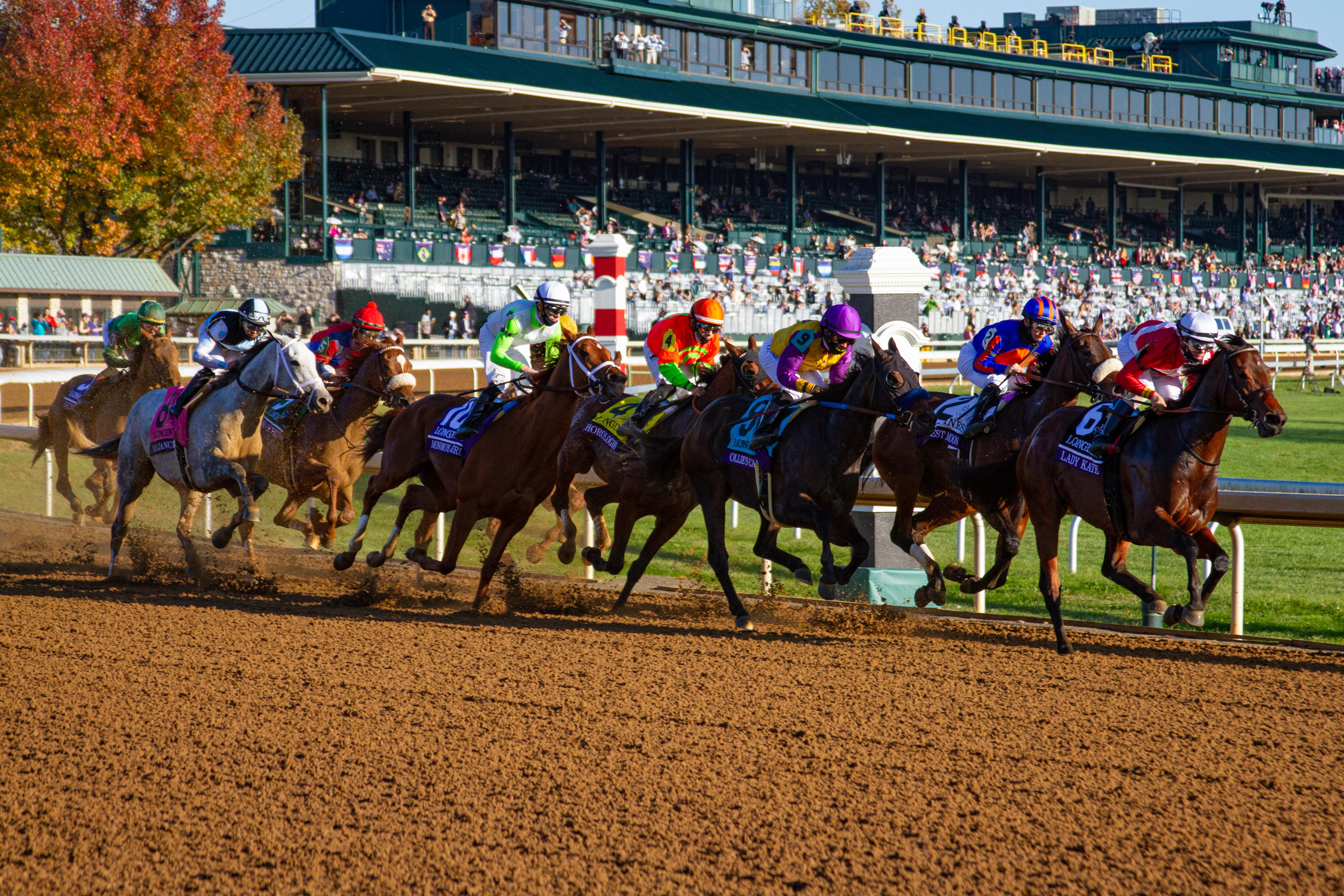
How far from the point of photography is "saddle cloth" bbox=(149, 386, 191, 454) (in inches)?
305

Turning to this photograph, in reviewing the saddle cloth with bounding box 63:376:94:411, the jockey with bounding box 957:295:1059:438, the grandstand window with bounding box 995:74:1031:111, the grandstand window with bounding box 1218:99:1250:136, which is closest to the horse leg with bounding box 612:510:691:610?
the jockey with bounding box 957:295:1059:438

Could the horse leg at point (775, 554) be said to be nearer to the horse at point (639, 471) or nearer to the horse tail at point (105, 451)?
the horse at point (639, 471)

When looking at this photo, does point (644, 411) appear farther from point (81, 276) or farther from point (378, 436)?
point (81, 276)

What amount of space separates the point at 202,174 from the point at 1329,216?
46395mm

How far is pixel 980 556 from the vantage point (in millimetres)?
7098

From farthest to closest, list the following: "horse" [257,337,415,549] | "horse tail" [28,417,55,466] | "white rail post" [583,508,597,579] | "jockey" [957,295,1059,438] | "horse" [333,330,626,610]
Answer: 1. "horse tail" [28,417,55,466]
2. "horse" [257,337,415,549]
3. "white rail post" [583,508,597,579]
4. "horse" [333,330,626,610]
5. "jockey" [957,295,1059,438]

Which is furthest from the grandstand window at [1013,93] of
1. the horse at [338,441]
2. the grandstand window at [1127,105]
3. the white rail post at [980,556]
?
the white rail post at [980,556]

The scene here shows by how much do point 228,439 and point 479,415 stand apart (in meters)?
1.46

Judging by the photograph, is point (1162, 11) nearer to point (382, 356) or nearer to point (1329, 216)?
point (1329, 216)

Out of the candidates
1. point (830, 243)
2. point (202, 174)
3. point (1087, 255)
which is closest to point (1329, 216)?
point (1087, 255)

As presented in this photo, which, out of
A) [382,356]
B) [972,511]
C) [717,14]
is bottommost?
[972,511]

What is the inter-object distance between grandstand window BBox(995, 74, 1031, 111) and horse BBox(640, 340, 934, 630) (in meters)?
37.1

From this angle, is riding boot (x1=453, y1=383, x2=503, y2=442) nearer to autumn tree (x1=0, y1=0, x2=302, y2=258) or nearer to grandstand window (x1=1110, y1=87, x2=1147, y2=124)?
autumn tree (x1=0, y1=0, x2=302, y2=258)

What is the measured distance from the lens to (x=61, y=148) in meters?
19.7
